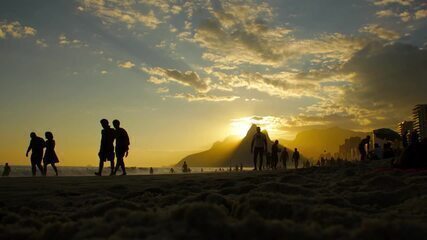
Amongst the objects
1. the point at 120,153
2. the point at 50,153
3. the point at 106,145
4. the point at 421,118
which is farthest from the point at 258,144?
the point at 421,118

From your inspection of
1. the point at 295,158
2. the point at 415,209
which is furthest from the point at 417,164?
the point at 295,158

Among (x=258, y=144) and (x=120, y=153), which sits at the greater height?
(x=258, y=144)

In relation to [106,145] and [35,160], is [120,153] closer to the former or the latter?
[106,145]

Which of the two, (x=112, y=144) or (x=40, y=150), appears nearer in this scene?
(x=112, y=144)

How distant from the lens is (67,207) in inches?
212

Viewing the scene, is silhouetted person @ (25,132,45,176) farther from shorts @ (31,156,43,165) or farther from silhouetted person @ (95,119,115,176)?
silhouetted person @ (95,119,115,176)

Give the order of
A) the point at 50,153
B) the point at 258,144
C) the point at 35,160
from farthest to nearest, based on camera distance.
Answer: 1. the point at 258,144
2. the point at 50,153
3. the point at 35,160

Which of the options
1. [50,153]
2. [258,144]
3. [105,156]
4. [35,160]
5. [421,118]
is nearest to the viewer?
[105,156]

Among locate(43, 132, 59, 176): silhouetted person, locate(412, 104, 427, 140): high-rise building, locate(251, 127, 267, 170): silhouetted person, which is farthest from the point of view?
locate(412, 104, 427, 140): high-rise building

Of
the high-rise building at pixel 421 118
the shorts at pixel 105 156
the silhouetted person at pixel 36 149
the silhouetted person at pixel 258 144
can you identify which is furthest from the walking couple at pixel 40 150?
the high-rise building at pixel 421 118

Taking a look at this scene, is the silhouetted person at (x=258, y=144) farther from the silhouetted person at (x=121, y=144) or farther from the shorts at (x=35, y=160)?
the shorts at (x=35, y=160)

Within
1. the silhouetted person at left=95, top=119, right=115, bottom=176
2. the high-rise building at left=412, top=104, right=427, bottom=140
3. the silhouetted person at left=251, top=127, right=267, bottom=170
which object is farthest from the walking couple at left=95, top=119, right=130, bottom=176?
the high-rise building at left=412, top=104, right=427, bottom=140

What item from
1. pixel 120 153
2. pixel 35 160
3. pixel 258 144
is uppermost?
pixel 258 144

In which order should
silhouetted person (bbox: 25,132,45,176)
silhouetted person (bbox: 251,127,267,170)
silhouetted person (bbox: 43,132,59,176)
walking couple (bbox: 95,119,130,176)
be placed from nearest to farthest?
walking couple (bbox: 95,119,130,176)
silhouetted person (bbox: 25,132,45,176)
silhouetted person (bbox: 43,132,59,176)
silhouetted person (bbox: 251,127,267,170)
